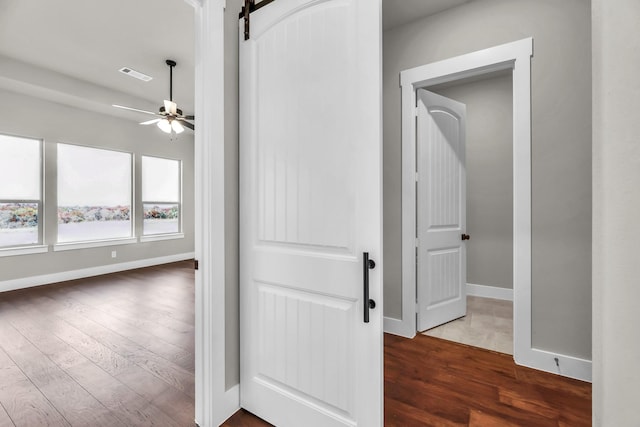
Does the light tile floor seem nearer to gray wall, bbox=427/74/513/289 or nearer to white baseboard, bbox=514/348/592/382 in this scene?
white baseboard, bbox=514/348/592/382

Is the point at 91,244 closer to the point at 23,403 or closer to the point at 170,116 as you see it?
the point at 170,116

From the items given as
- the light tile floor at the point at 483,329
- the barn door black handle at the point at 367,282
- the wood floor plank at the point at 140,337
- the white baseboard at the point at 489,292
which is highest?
the barn door black handle at the point at 367,282

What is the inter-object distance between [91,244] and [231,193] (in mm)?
5058

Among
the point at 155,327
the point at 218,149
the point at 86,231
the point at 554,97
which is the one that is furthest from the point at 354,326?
the point at 86,231

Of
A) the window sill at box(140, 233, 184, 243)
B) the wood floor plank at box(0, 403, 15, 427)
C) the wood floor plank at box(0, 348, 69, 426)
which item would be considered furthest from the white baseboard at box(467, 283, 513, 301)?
the window sill at box(140, 233, 184, 243)

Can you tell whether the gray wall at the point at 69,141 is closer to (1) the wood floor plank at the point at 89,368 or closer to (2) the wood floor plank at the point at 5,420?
(1) the wood floor plank at the point at 89,368

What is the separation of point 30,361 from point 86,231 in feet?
11.8

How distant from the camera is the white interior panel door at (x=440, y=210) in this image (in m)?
2.91

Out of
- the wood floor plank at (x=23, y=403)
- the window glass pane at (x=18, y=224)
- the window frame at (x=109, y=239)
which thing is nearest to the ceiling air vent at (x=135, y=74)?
the window frame at (x=109, y=239)

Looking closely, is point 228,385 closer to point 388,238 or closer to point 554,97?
point 388,238

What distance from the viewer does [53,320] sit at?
322cm

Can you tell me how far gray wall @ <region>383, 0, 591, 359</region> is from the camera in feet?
6.90
